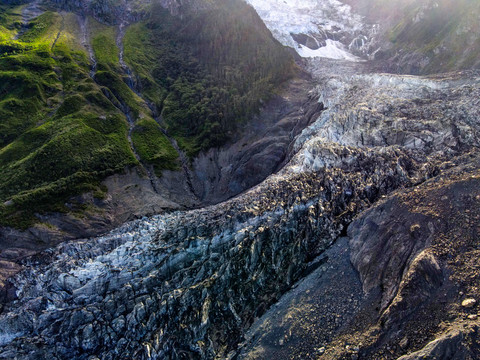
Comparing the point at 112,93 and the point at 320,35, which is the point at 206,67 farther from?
the point at 320,35

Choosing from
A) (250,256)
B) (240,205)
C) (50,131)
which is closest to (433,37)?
(240,205)

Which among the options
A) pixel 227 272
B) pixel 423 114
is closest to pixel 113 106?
pixel 227 272

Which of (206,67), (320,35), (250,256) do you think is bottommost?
(250,256)

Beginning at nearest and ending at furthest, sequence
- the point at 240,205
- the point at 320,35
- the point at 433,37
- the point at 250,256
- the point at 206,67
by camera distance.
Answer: the point at 250,256, the point at 240,205, the point at 433,37, the point at 206,67, the point at 320,35

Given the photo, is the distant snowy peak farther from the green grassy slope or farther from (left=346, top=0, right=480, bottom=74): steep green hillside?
the green grassy slope

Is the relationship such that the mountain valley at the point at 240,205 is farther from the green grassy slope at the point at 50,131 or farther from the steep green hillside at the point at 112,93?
the steep green hillside at the point at 112,93

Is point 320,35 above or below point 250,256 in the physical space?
above

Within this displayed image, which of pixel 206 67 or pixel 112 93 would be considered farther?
pixel 206 67

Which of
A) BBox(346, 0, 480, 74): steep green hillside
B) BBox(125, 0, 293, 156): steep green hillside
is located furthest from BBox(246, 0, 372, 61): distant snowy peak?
BBox(125, 0, 293, 156): steep green hillside
